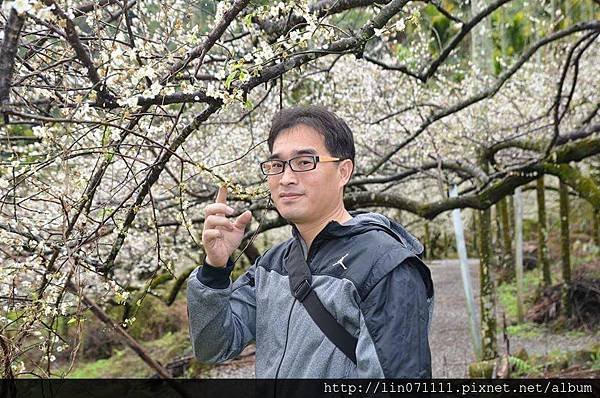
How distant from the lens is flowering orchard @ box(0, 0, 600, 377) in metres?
2.03

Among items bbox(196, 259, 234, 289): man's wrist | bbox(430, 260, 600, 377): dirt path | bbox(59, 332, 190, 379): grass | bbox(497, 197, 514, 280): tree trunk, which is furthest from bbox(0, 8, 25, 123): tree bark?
bbox(497, 197, 514, 280): tree trunk

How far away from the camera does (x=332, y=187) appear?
214cm

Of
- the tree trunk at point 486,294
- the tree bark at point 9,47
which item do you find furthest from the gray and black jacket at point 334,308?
the tree trunk at point 486,294

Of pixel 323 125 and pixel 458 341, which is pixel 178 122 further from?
pixel 458 341

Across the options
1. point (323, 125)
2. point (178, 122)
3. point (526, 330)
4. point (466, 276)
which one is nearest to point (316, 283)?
point (323, 125)

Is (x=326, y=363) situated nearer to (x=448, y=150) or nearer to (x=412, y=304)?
(x=412, y=304)

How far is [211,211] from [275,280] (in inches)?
14.5

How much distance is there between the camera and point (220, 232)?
2.07m

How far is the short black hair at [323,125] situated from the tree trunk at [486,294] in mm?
5456

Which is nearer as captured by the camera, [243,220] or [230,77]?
[230,77]

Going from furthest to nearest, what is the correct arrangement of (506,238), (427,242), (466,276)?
(427,242)
(506,238)
(466,276)

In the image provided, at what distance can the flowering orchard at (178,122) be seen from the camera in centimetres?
203

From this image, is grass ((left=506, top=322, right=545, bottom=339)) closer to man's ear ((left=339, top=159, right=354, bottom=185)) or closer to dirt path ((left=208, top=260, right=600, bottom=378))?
dirt path ((left=208, top=260, right=600, bottom=378))

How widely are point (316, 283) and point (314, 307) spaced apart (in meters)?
0.09
